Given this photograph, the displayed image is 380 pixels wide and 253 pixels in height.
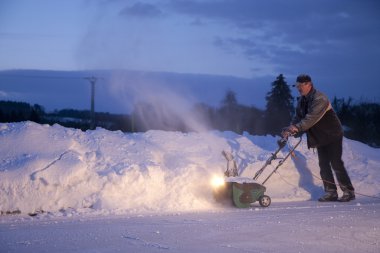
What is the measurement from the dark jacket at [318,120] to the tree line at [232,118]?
558 cm

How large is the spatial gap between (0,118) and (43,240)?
1143 inches

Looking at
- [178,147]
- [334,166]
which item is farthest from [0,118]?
[334,166]

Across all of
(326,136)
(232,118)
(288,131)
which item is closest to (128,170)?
(288,131)

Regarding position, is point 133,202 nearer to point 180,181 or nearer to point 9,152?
point 180,181

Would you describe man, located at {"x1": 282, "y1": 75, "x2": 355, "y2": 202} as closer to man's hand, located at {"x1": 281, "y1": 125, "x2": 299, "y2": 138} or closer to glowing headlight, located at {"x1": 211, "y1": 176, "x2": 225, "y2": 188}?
man's hand, located at {"x1": 281, "y1": 125, "x2": 299, "y2": 138}

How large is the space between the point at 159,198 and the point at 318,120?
10.1ft

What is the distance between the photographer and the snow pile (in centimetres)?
823

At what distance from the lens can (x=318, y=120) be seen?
9.42 m

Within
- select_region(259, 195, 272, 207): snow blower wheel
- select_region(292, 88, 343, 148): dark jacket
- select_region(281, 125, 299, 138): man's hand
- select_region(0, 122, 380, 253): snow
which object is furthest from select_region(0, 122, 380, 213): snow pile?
select_region(281, 125, 299, 138): man's hand

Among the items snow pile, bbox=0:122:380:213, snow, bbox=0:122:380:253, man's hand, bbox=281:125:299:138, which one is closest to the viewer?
snow, bbox=0:122:380:253

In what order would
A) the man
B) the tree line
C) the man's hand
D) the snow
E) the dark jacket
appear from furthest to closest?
the tree line, the man, the dark jacket, the man's hand, the snow

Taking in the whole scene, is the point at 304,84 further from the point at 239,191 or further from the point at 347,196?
the point at 239,191

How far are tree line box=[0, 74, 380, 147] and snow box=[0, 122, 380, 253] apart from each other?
16.1ft

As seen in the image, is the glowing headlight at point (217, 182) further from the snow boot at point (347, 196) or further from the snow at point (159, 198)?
the snow boot at point (347, 196)
